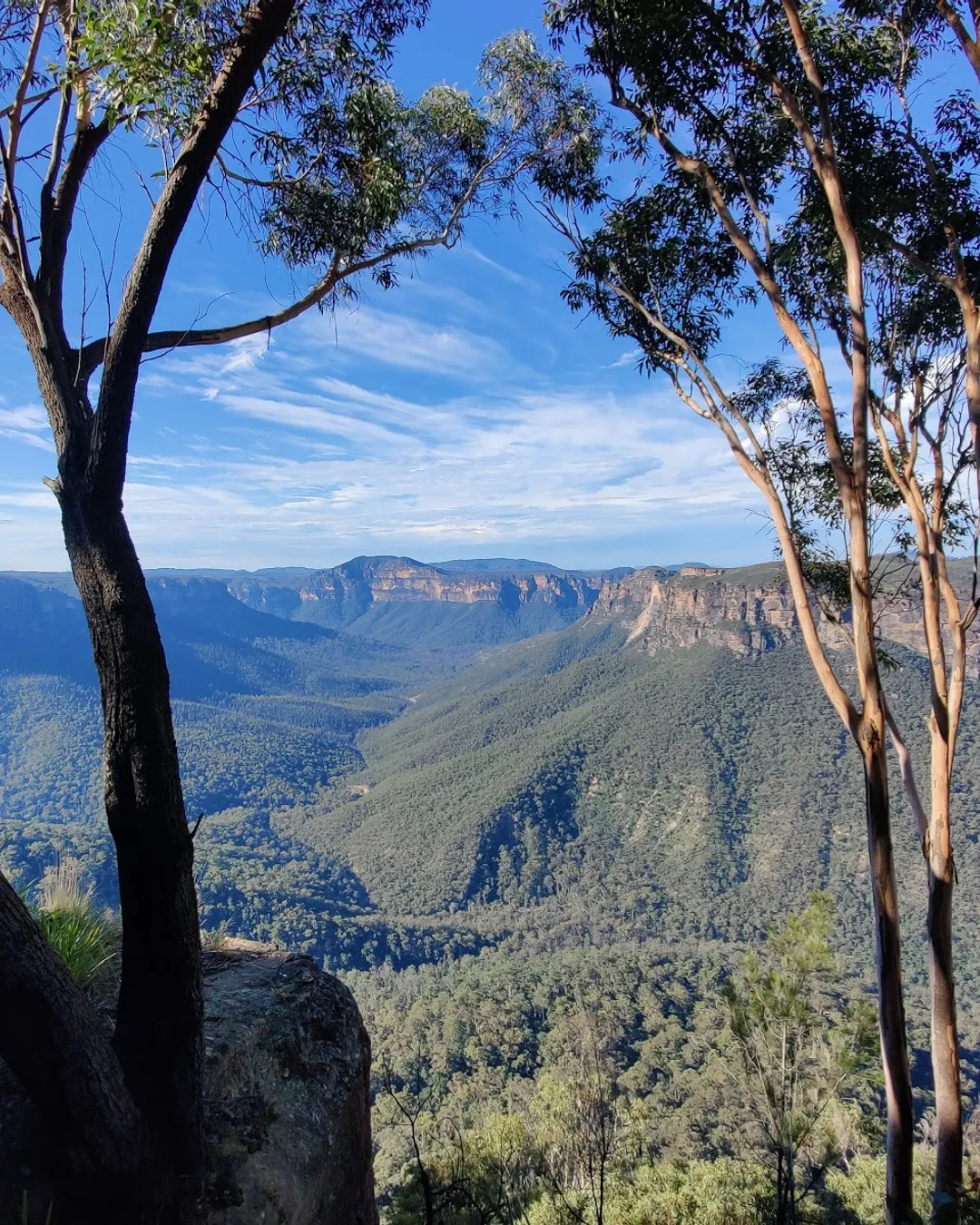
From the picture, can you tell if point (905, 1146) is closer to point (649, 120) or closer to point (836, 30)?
point (649, 120)

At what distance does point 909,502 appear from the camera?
4.57 meters

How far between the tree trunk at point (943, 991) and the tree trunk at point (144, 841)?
12.2 ft

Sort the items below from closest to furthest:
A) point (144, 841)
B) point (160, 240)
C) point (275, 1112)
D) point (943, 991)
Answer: point (144, 841) → point (160, 240) → point (275, 1112) → point (943, 991)

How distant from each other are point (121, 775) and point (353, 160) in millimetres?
3573

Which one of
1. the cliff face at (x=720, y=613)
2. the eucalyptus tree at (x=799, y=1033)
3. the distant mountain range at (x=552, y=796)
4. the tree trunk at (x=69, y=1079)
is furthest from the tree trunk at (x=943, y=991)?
the cliff face at (x=720, y=613)

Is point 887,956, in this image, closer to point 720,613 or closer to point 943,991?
point 943,991

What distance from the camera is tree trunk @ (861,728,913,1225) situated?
3.33m

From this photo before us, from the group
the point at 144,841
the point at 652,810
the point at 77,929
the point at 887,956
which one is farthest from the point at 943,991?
the point at 652,810

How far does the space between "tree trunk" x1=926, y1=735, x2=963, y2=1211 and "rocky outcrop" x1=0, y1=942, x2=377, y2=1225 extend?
3.04 metres

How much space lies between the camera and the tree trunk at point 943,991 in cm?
358

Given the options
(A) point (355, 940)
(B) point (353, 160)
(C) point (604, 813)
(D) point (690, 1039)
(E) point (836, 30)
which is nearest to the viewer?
(B) point (353, 160)

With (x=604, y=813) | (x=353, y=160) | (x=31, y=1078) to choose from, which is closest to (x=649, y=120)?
(x=353, y=160)

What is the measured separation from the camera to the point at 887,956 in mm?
3420

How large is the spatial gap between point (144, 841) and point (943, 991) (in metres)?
4.24
